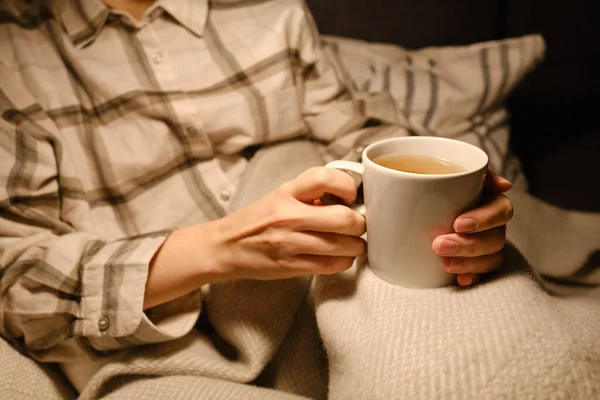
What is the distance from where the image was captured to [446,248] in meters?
0.43

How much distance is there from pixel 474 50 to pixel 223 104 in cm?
57

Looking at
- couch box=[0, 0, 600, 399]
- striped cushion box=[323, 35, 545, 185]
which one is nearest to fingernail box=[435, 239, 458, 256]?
striped cushion box=[323, 35, 545, 185]

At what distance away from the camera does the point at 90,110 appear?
2.36ft

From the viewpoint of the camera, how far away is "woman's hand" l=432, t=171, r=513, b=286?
0.43 metres

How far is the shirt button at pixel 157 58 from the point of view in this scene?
75 cm

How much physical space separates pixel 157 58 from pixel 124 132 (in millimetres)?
133

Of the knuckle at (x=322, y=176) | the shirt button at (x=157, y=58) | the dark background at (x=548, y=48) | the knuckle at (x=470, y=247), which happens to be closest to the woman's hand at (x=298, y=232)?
the knuckle at (x=322, y=176)

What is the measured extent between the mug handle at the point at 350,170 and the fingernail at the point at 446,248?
0.08 meters

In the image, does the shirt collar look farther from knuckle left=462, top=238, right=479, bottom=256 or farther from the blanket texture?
knuckle left=462, top=238, right=479, bottom=256

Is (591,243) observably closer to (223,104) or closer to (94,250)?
(223,104)

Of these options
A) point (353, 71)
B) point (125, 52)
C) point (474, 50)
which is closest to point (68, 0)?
point (125, 52)

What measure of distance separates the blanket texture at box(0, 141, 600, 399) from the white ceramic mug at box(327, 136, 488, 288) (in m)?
0.02

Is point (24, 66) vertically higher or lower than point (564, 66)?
higher

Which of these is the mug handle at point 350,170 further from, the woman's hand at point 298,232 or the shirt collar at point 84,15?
the shirt collar at point 84,15
